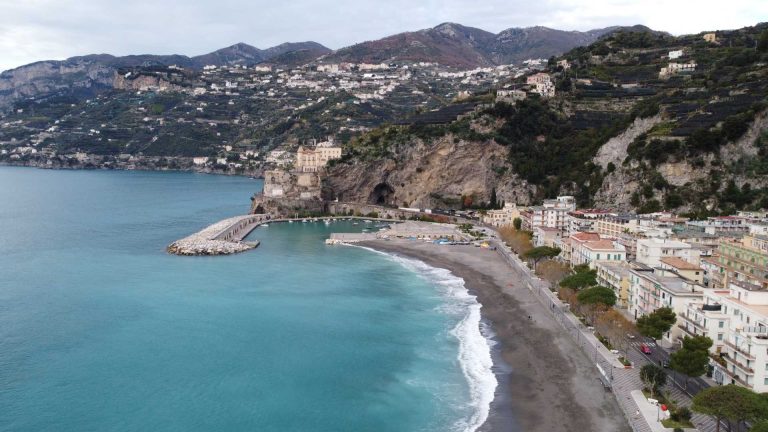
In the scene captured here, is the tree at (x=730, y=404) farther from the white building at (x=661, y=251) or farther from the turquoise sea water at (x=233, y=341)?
the white building at (x=661, y=251)

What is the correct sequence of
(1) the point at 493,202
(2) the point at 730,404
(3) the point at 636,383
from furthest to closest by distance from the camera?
(1) the point at 493,202, (3) the point at 636,383, (2) the point at 730,404

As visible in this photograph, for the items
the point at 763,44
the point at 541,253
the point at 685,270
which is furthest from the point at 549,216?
the point at 763,44

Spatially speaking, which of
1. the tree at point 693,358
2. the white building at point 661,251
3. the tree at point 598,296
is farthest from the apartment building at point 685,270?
the tree at point 693,358

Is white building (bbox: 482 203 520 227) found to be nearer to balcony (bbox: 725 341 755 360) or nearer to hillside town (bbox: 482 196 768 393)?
hillside town (bbox: 482 196 768 393)

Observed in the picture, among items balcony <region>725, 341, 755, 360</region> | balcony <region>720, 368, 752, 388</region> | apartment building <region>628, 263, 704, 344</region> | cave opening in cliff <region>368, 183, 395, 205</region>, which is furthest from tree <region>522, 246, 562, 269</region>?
cave opening in cliff <region>368, 183, 395, 205</region>

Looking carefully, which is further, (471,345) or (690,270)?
(690,270)

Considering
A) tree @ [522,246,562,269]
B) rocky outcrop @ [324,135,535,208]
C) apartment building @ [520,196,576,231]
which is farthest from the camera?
rocky outcrop @ [324,135,535,208]

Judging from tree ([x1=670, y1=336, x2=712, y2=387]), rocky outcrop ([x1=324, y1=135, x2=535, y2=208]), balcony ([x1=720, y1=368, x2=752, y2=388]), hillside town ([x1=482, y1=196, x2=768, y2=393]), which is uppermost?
rocky outcrop ([x1=324, y1=135, x2=535, y2=208])

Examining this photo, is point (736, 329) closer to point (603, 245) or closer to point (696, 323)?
point (696, 323)
